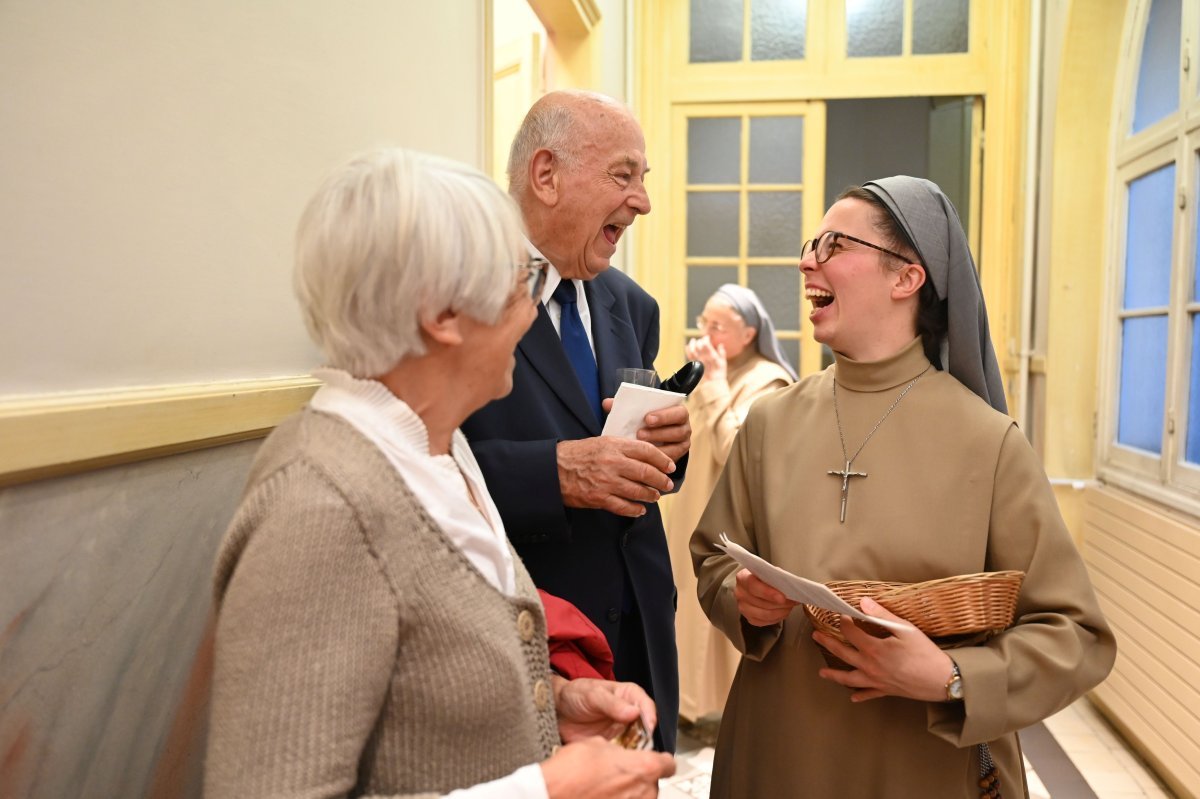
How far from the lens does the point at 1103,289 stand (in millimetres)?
4754

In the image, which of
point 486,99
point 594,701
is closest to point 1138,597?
point 486,99

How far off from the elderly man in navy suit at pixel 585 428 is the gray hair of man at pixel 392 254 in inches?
25.6

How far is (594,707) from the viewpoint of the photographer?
1110mm

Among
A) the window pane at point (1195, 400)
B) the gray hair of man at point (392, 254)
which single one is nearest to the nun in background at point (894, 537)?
the gray hair of man at point (392, 254)

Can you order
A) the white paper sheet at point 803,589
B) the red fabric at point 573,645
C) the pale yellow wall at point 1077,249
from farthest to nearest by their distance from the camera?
the pale yellow wall at point 1077,249 < the white paper sheet at point 803,589 < the red fabric at point 573,645

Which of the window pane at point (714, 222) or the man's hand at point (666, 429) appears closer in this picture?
the man's hand at point (666, 429)

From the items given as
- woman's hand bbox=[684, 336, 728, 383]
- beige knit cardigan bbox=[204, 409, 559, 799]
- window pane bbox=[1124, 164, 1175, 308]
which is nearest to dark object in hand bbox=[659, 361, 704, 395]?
beige knit cardigan bbox=[204, 409, 559, 799]

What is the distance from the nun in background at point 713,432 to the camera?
405 cm

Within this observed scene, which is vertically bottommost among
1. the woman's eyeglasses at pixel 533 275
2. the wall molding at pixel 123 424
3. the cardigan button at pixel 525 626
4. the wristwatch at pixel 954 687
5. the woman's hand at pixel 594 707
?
the wristwatch at pixel 954 687

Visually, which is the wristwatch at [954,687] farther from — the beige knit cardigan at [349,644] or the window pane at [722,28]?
the window pane at [722,28]

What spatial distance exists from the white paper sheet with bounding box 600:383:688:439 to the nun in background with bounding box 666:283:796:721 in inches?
93.5

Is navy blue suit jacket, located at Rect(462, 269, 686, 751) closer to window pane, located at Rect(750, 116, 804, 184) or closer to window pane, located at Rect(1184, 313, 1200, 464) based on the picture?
window pane, located at Rect(1184, 313, 1200, 464)

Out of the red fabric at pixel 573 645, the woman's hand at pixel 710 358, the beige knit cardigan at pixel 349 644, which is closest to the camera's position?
the beige knit cardigan at pixel 349 644

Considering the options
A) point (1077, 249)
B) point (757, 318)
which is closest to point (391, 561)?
point (757, 318)
